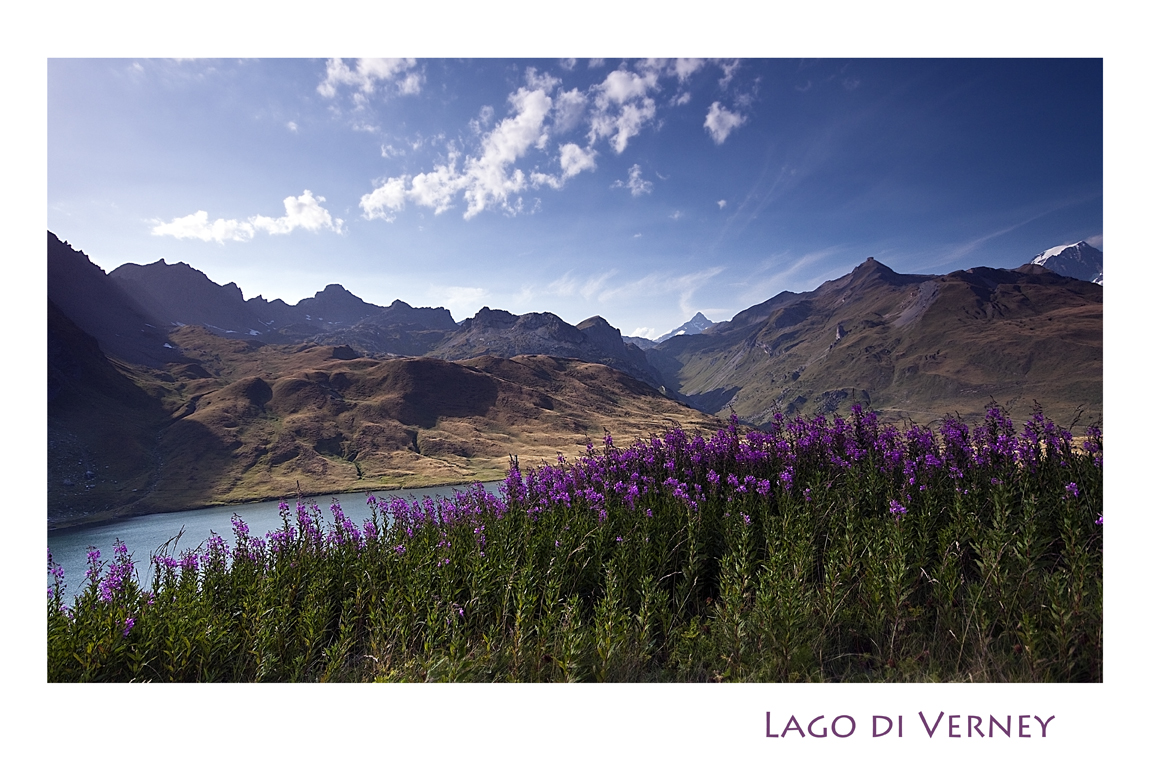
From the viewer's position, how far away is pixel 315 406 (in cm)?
7225

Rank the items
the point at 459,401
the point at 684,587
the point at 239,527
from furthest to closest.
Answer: the point at 459,401
the point at 239,527
the point at 684,587

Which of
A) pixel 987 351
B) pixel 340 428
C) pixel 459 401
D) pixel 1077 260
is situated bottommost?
pixel 340 428

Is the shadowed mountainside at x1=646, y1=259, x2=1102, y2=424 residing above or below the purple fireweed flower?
above

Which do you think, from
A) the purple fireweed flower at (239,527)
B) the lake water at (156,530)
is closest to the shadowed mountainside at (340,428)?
the lake water at (156,530)

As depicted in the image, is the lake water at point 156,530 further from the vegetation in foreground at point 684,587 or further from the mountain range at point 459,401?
the mountain range at point 459,401

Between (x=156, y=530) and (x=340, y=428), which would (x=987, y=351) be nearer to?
(x=156, y=530)

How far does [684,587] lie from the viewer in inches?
161

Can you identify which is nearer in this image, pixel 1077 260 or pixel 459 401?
pixel 1077 260

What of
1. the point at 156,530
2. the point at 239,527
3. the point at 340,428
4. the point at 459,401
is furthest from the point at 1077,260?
the point at 459,401

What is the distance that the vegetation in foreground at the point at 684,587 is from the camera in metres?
3.10

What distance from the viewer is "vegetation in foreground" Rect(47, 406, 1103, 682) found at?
310 centimetres

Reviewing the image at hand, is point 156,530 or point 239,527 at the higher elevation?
point 239,527

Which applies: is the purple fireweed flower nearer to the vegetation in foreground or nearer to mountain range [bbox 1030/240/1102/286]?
the vegetation in foreground

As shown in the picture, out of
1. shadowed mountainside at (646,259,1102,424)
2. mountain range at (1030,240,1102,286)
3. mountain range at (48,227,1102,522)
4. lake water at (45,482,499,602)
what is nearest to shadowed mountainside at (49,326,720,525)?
mountain range at (48,227,1102,522)
